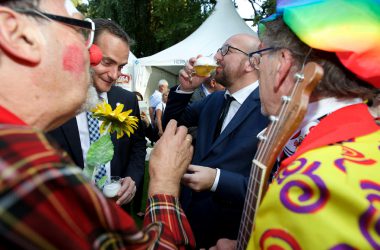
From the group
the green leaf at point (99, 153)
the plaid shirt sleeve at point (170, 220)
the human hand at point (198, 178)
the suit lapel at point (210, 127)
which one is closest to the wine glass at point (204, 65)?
Result: the suit lapel at point (210, 127)

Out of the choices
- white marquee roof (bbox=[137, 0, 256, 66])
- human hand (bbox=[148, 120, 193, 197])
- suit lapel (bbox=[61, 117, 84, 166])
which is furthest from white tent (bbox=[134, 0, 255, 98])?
human hand (bbox=[148, 120, 193, 197])

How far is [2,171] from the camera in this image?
57 cm

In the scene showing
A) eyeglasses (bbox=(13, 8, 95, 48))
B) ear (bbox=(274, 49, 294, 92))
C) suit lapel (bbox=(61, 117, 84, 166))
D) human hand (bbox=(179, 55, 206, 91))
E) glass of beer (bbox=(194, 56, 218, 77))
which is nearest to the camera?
eyeglasses (bbox=(13, 8, 95, 48))

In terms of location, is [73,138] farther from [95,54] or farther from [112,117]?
[95,54]

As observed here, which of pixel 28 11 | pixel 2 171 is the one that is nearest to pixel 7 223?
pixel 2 171

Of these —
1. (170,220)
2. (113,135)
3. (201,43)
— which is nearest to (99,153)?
(170,220)

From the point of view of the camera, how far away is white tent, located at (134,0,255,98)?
11609mm

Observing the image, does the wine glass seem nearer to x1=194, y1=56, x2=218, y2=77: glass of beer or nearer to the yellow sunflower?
x1=194, y1=56, x2=218, y2=77: glass of beer

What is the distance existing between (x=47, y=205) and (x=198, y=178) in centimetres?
137

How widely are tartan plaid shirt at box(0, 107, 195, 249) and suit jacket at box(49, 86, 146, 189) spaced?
5.20 feet

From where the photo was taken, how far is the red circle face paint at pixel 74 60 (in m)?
0.99

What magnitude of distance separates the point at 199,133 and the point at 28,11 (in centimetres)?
191

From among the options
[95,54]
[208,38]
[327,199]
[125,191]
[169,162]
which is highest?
[95,54]

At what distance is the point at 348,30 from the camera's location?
103 cm
